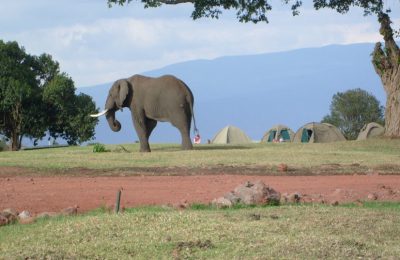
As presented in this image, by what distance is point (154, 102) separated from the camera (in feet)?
87.9

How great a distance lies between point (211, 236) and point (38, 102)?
3720 cm

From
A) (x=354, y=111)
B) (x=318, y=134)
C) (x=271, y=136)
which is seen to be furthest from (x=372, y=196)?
(x=354, y=111)

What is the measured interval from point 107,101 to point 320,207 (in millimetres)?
17541

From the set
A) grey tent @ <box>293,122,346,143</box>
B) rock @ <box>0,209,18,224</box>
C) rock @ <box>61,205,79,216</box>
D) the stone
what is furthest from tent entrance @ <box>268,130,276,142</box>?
rock @ <box>0,209,18,224</box>

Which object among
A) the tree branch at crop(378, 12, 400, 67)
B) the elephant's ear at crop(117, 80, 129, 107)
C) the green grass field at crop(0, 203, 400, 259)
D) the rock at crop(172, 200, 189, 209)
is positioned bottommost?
the green grass field at crop(0, 203, 400, 259)

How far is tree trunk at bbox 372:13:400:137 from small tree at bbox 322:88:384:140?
22571 millimetres

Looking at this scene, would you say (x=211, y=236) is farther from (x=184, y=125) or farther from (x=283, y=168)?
(x=184, y=125)

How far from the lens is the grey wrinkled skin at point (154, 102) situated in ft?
87.4

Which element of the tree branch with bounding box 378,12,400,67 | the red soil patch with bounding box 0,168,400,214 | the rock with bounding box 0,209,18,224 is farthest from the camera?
the tree branch with bounding box 378,12,400,67

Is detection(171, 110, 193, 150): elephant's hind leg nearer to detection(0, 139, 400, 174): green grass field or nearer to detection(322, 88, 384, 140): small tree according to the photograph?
detection(0, 139, 400, 174): green grass field

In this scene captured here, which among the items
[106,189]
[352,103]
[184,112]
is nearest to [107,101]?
[184,112]

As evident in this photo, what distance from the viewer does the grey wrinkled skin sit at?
26.6 metres

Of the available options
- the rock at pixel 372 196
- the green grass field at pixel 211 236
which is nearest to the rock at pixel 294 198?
the rock at pixel 372 196

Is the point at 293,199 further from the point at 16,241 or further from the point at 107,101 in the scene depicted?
the point at 107,101
